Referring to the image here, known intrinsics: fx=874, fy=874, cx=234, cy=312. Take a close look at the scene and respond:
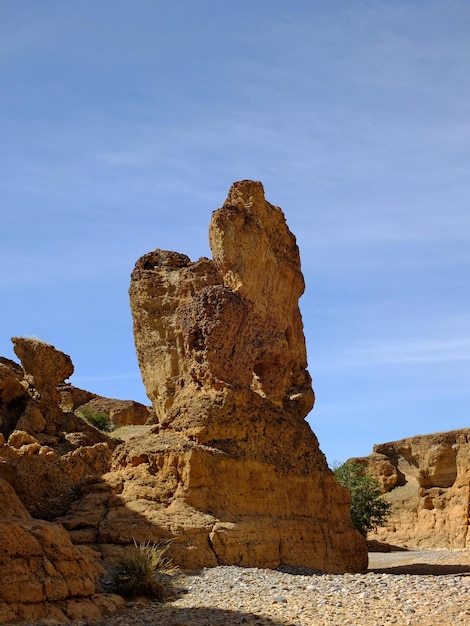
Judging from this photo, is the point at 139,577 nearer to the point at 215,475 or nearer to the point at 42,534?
the point at 42,534

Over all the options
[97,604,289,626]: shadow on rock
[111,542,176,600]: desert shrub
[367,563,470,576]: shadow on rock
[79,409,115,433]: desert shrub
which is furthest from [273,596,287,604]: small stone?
[79,409,115,433]: desert shrub

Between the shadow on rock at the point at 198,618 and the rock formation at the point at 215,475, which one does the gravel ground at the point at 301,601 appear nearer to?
the shadow on rock at the point at 198,618

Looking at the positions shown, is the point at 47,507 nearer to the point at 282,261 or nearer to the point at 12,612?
the point at 12,612

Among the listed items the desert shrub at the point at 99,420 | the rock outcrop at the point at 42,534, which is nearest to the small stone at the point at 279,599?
the rock outcrop at the point at 42,534

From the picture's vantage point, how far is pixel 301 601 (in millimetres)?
11945

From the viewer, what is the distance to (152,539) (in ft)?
46.8

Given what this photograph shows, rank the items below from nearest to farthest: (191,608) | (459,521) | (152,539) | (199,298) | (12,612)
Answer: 1. (12,612)
2. (191,608)
3. (152,539)
4. (199,298)
5. (459,521)

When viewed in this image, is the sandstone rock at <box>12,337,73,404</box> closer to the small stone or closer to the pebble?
the pebble

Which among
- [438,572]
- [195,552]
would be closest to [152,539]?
[195,552]

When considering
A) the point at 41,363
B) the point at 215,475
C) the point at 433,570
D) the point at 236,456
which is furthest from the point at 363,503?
the point at 215,475

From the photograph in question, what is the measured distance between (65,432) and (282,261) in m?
10.0

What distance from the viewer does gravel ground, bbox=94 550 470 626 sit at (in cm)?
1084

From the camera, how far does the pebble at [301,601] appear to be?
10844 millimetres

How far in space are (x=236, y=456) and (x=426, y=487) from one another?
29.4 meters
